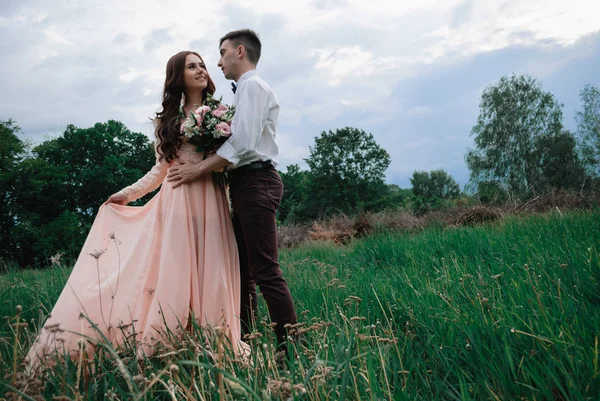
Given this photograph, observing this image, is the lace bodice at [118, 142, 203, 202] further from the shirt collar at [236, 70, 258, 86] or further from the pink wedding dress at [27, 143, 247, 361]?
the shirt collar at [236, 70, 258, 86]

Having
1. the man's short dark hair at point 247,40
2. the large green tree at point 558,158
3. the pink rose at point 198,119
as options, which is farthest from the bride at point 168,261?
the large green tree at point 558,158

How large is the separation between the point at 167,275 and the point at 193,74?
1968 mm

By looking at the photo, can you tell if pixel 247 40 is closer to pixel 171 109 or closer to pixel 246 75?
pixel 246 75

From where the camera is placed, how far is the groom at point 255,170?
315 cm

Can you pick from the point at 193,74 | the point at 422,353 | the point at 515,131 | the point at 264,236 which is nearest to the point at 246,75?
the point at 193,74

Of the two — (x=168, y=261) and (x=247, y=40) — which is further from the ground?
(x=247, y=40)

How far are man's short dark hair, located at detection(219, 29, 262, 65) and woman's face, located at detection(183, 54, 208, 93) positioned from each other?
47cm

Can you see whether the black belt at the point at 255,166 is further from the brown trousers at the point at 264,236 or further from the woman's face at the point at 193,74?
the woman's face at the point at 193,74

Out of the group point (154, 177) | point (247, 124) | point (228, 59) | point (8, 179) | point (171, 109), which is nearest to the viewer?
point (247, 124)

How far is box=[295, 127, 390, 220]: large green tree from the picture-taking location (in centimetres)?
4531

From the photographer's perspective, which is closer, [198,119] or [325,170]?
[198,119]

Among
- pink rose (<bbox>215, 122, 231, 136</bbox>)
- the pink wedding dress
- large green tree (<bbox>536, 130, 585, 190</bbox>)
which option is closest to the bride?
the pink wedding dress

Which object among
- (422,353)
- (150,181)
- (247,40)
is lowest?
(422,353)

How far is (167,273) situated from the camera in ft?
10.9
